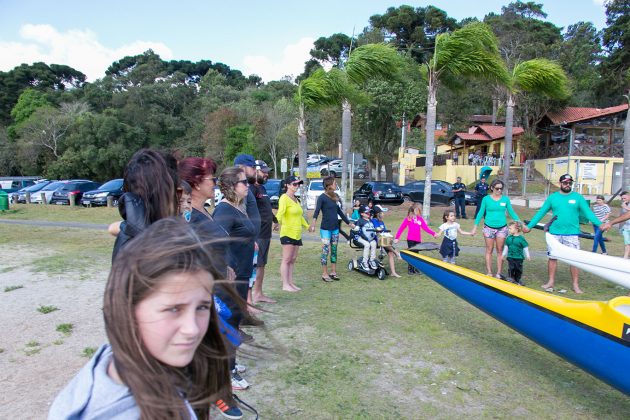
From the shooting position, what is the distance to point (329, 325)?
4.89 meters

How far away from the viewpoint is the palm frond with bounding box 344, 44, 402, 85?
40.8 feet

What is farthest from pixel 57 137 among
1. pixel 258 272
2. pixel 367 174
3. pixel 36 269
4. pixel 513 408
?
pixel 513 408

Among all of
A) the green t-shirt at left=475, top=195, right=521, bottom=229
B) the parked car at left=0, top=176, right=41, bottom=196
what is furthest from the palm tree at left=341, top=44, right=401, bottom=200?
the parked car at left=0, top=176, right=41, bottom=196

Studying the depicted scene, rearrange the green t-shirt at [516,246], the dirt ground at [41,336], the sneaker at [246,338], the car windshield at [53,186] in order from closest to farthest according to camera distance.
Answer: the sneaker at [246,338] → the dirt ground at [41,336] → the green t-shirt at [516,246] → the car windshield at [53,186]

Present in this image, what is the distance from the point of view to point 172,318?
0.97 metres

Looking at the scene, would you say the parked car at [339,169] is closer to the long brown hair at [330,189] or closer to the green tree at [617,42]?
the green tree at [617,42]

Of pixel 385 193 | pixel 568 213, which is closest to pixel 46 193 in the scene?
pixel 385 193

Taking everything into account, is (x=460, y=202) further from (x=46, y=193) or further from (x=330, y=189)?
(x=46, y=193)

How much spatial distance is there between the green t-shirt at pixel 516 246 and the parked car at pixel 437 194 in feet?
39.4

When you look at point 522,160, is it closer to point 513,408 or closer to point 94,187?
point 94,187

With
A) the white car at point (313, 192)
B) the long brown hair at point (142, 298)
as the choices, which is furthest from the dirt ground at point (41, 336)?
the white car at point (313, 192)

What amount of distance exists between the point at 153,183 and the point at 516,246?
20.4 ft

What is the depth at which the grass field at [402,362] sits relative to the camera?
319cm

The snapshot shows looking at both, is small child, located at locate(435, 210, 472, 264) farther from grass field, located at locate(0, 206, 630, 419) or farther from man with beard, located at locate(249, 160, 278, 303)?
man with beard, located at locate(249, 160, 278, 303)
